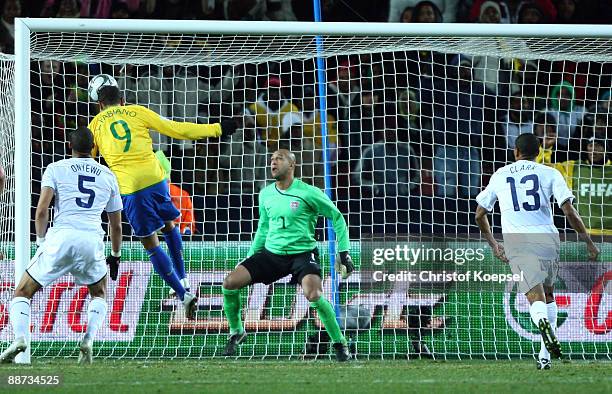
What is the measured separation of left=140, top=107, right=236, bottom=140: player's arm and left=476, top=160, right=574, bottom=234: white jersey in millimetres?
2491

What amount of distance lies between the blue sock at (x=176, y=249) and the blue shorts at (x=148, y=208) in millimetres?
234

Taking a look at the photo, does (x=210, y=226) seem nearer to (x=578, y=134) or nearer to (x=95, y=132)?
(x=95, y=132)

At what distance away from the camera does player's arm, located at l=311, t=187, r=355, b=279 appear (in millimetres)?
10945

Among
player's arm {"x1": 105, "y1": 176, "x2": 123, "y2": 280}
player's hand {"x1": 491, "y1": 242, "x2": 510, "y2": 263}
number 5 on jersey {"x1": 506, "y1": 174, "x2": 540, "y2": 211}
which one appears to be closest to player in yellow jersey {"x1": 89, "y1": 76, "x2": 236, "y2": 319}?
player's arm {"x1": 105, "y1": 176, "x2": 123, "y2": 280}

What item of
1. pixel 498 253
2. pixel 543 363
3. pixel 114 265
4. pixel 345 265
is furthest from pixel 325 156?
pixel 543 363

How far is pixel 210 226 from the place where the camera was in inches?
500

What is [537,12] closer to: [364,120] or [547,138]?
[547,138]

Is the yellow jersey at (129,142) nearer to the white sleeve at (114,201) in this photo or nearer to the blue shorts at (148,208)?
the blue shorts at (148,208)

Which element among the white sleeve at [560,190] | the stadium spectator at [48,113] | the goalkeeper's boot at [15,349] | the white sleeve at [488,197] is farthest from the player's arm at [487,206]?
the stadium spectator at [48,113]

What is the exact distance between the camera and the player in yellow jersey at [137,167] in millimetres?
11320

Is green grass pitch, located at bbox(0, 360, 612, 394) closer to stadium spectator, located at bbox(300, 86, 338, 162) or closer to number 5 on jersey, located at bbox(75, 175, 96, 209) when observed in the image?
number 5 on jersey, located at bbox(75, 175, 96, 209)

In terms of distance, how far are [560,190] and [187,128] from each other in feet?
11.2

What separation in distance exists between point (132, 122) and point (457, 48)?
10.9 ft

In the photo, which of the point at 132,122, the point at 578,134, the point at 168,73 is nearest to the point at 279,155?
the point at 132,122
